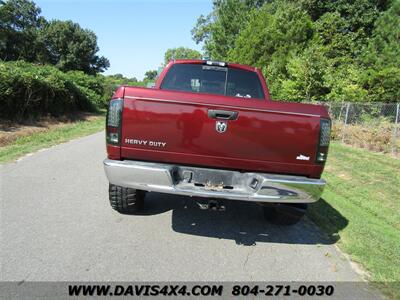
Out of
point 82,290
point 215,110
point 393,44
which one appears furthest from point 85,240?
point 393,44

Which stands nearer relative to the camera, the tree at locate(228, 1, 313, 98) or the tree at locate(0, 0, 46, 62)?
the tree at locate(228, 1, 313, 98)

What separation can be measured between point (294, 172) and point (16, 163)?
6366mm

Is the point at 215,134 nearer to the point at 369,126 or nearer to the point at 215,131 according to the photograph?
the point at 215,131

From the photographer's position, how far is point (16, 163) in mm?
8109

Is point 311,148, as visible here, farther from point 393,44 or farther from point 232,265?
point 393,44

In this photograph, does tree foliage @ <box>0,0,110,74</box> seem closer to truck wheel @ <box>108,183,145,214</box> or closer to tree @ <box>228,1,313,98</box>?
tree @ <box>228,1,313,98</box>

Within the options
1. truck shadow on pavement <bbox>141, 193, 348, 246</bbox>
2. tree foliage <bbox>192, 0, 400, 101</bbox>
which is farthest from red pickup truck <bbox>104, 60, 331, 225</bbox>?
tree foliage <bbox>192, 0, 400, 101</bbox>

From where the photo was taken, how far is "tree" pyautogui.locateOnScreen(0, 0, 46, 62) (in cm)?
4869

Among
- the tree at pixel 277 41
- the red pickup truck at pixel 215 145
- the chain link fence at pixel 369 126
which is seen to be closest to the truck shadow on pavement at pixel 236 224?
the red pickup truck at pixel 215 145

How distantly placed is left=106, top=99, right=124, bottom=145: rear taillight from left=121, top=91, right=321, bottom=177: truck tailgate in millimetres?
57

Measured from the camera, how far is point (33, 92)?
48.9 feet

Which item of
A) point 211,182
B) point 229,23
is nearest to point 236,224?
point 211,182

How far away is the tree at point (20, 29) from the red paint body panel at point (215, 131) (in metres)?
45.6

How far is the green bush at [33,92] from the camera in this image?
43.0 feet
